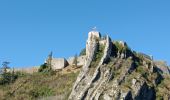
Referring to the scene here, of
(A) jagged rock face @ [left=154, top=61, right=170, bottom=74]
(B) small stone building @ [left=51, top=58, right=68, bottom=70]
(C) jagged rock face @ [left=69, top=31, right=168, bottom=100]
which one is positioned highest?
(B) small stone building @ [left=51, top=58, right=68, bottom=70]

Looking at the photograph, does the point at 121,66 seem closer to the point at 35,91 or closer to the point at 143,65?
the point at 143,65

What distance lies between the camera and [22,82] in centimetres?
13638

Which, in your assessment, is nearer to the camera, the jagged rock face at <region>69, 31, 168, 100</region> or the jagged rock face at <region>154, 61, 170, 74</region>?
the jagged rock face at <region>69, 31, 168, 100</region>

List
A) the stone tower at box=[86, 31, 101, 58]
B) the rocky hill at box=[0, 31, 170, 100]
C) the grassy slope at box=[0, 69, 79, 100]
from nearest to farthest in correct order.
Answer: the rocky hill at box=[0, 31, 170, 100], the stone tower at box=[86, 31, 101, 58], the grassy slope at box=[0, 69, 79, 100]

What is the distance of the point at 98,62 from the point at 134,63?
6.24m

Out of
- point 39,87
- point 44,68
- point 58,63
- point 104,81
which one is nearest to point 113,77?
point 104,81

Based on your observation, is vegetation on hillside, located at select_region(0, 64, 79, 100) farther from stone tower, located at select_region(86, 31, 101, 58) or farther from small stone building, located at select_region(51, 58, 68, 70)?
stone tower, located at select_region(86, 31, 101, 58)

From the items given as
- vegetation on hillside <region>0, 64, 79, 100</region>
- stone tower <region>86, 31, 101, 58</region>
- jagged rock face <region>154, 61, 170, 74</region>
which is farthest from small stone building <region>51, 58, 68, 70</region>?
stone tower <region>86, 31, 101, 58</region>

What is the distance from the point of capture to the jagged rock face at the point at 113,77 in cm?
11762

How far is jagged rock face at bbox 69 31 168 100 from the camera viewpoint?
11762cm

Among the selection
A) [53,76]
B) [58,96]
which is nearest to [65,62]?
[53,76]

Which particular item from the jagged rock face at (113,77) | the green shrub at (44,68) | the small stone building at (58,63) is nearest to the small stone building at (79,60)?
the small stone building at (58,63)

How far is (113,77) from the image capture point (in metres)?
120

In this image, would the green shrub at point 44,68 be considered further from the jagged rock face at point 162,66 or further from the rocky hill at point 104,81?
the jagged rock face at point 162,66
